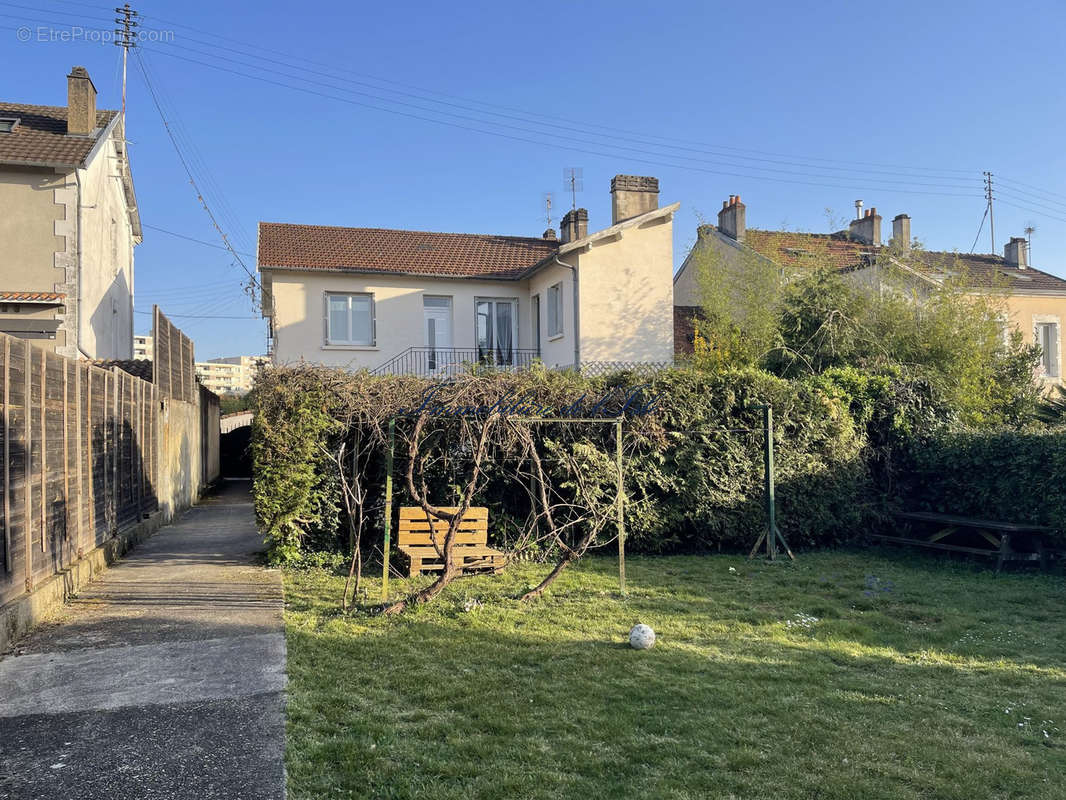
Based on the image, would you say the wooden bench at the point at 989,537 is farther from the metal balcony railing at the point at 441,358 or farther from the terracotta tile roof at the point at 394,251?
the terracotta tile roof at the point at 394,251

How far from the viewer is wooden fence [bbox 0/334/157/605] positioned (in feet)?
18.8

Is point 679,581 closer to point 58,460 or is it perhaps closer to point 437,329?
point 58,460

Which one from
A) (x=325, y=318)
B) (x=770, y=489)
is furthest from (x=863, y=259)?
(x=325, y=318)

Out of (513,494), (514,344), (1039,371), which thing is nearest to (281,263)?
(514,344)

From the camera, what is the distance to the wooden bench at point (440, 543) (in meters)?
8.67

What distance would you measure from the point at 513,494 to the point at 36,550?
5600mm

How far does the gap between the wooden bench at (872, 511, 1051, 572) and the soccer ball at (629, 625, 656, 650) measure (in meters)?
6.02

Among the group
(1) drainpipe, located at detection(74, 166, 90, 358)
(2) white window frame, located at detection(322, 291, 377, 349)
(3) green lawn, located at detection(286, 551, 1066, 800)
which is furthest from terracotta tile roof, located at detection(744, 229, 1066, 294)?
(1) drainpipe, located at detection(74, 166, 90, 358)

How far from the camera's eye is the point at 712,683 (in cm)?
510

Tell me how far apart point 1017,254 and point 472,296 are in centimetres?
2134

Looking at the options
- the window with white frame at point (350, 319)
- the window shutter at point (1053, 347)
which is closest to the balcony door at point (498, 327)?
the window with white frame at point (350, 319)

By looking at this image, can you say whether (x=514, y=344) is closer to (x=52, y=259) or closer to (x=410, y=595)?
(x=52, y=259)

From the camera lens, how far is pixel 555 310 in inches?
803

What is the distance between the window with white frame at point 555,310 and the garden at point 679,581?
20.2 feet
